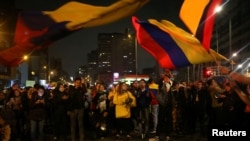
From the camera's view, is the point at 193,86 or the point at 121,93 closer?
the point at 121,93

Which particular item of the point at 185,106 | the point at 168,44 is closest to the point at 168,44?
the point at 168,44

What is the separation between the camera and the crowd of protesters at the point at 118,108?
13711 millimetres

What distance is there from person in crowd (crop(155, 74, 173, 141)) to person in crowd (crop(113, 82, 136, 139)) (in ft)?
3.66

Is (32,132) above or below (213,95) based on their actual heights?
below

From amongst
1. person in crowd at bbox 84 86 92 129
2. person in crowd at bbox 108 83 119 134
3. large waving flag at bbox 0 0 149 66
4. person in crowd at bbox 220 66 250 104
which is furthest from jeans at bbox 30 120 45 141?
person in crowd at bbox 220 66 250 104

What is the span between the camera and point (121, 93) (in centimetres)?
1445

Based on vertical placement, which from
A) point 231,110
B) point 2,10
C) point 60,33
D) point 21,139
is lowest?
point 21,139

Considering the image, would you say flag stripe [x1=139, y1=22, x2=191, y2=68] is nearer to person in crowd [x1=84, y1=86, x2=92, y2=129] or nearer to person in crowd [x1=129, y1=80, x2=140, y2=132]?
person in crowd [x1=129, y1=80, x2=140, y2=132]

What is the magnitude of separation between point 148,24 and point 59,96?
4.63 metres

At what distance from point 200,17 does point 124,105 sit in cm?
633

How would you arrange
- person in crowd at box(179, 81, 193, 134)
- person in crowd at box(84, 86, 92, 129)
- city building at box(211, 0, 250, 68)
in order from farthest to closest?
city building at box(211, 0, 250, 68) < person in crowd at box(179, 81, 193, 134) < person in crowd at box(84, 86, 92, 129)

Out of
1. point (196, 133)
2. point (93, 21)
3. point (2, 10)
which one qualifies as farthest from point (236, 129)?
point (2, 10)

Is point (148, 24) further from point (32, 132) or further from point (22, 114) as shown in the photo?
point (22, 114)

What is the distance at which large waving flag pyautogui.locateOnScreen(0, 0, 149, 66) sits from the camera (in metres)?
8.15
